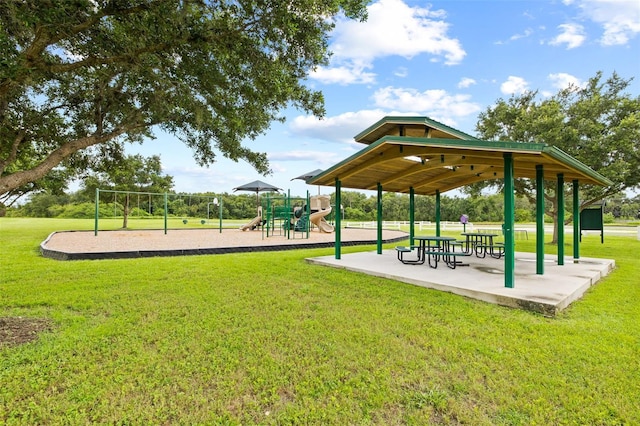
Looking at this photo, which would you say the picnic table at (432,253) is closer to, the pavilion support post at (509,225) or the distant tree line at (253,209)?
the pavilion support post at (509,225)

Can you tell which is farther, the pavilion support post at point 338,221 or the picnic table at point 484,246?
the picnic table at point 484,246

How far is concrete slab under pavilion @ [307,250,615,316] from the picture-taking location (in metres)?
4.60

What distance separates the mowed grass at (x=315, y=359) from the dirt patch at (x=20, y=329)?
0.14 m

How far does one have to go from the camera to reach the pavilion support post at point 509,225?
5.16 metres

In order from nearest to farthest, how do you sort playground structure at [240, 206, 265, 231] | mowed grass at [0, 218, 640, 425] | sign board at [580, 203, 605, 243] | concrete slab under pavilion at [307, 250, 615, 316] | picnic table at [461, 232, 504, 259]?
mowed grass at [0, 218, 640, 425]
concrete slab under pavilion at [307, 250, 615, 316]
picnic table at [461, 232, 504, 259]
sign board at [580, 203, 605, 243]
playground structure at [240, 206, 265, 231]

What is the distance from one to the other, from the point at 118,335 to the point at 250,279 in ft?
9.75

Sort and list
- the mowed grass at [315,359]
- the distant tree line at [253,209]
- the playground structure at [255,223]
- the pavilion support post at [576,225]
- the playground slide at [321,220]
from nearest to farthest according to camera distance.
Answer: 1. the mowed grass at [315,359]
2. the pavilion support post at [576,225]
3. the playground slide at [321,220]
4. the playground structure at [255,223]
5. the distant tree line at [253,209]

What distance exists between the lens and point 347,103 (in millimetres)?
13562

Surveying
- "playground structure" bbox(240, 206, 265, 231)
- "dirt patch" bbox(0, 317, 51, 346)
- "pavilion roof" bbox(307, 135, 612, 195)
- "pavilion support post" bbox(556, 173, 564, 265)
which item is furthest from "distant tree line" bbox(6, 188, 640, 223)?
"dirt patch" bbox(0, 317, 51, 346)

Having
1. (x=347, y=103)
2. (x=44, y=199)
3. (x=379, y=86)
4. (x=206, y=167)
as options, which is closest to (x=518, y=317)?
(x=206, y=167)

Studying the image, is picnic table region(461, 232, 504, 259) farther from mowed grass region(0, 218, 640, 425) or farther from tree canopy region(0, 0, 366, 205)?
tree canopy region(0, 0, 366, 205)

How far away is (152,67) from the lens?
411cm

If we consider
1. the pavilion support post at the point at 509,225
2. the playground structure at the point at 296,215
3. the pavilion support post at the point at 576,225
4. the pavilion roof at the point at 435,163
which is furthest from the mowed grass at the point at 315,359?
the playground structure at the point at 296,215

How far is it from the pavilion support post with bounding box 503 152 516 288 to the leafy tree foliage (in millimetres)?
9419
